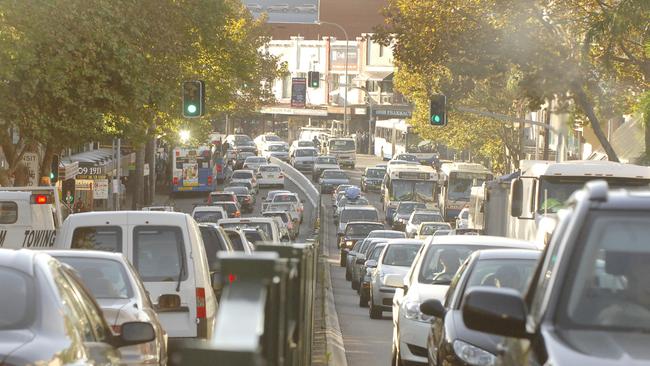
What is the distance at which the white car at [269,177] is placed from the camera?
3669 inches

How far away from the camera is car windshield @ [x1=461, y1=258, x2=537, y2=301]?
13.5m

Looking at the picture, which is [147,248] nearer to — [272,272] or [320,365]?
[320,365]

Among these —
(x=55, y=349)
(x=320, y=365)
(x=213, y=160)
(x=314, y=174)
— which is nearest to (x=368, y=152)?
(x=314, y=174)

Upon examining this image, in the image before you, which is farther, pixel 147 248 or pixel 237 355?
pixel 147 248

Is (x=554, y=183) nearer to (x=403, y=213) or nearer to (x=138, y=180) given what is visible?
(x=138, y=180)

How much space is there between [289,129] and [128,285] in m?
165

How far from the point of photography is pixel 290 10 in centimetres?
18812

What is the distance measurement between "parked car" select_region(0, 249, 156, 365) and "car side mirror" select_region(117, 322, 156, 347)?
1.03 ft

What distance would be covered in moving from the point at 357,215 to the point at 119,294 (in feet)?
162

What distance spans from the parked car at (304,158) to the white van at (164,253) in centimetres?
8799

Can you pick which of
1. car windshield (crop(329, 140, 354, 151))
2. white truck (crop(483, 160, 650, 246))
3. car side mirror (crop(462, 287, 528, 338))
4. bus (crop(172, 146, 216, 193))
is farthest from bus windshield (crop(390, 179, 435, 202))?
car side mirror (crop(462, 287, 528, 338))

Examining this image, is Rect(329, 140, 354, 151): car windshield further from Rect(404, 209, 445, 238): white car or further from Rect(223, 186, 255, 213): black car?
Rect(404, 209, 445, 238): white car

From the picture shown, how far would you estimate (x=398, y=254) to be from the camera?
29.2 metres

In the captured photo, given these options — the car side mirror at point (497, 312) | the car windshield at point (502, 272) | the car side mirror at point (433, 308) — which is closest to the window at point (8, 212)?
the car windshield at point (502, 272)
